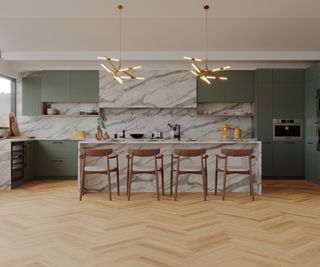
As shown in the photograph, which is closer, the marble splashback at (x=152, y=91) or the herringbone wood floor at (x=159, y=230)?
the herringbone wood floor at (x=159, y=230)

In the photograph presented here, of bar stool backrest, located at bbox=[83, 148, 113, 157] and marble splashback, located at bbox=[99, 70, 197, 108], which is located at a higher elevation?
marble splashback, located at bbox=[99, 70, 197, 108]

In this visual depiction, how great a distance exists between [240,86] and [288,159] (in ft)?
6.01

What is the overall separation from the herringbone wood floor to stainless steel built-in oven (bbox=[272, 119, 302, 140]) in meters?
1.88

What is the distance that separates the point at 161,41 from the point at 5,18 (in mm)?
2666

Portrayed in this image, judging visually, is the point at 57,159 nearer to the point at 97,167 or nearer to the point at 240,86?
the point at 97,167

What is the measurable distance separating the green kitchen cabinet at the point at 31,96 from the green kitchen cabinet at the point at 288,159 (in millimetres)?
5151

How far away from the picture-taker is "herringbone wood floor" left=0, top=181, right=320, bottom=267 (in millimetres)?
2535

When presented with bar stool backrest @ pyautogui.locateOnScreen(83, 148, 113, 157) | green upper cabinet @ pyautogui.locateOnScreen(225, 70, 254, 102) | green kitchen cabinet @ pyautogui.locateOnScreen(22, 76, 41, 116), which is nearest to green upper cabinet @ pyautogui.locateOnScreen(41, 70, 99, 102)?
green kitchen cabinet @ pyautogui.locateOnScreen(22, 76, 41, 116)

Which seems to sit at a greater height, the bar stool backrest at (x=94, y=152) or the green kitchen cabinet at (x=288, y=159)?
the bar stool backrest at (x=94, y=152)

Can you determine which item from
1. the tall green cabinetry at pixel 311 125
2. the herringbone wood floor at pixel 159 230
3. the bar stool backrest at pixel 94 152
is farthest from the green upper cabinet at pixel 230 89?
the bar stool backrest at pixel 94 152

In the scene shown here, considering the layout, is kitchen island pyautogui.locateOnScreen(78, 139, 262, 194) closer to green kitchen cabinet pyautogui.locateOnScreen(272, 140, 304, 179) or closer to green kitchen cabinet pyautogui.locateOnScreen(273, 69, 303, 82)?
green kitchen cabinet pyautogui.locateOnScreen(272, 140, 304, 179)

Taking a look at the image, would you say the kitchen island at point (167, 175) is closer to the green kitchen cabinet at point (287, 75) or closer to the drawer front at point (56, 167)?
the drawer front at point (56, 167)

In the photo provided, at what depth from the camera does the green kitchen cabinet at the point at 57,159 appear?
261 inches

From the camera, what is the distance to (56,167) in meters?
6.65
